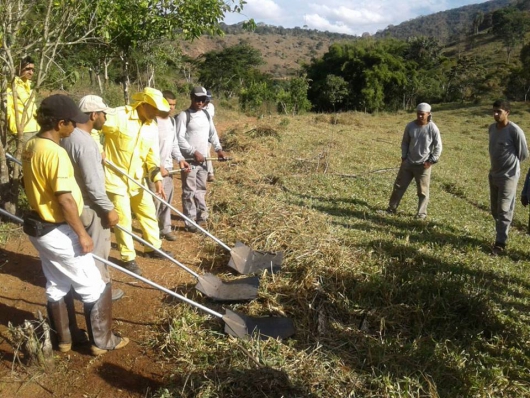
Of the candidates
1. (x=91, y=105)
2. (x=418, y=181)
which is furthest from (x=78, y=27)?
(x=418, y=181)

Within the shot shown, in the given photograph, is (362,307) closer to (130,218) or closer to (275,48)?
(130,218)

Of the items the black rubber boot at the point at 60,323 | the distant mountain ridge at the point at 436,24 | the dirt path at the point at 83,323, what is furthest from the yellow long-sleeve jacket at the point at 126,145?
the distant mountain ridge at the point at 436,24

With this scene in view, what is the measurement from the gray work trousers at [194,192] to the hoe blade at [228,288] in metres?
1.57

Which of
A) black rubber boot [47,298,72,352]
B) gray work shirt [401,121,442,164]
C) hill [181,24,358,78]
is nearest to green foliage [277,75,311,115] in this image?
gray work shirt [401,121,442,164]

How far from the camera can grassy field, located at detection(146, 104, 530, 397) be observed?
2799mm

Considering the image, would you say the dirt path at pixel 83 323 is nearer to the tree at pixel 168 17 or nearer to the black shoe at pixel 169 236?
the black shoe at pixel 169 236

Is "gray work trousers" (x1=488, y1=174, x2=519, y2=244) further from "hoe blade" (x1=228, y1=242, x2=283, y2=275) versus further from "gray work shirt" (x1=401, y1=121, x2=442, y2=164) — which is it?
"hoe blade" (x1=228, y1=242, x2=283, y2=275)

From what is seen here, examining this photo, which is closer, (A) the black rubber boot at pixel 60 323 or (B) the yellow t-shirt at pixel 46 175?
(B) the yellow t-shirt at pixel 46 175

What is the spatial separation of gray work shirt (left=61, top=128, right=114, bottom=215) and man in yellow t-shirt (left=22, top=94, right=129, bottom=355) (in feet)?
0.84

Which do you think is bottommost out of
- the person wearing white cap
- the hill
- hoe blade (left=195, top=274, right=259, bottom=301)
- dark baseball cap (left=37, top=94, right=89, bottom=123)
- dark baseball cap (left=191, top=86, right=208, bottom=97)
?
hoe blade (left=195, top=274, right=259, bottom=301)

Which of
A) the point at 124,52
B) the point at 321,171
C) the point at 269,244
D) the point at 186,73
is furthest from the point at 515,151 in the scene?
the point at 186,73

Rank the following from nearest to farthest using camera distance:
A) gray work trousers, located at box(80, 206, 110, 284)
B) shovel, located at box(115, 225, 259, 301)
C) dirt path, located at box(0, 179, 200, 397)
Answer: dirt path, located at box(0, 179, 200, 397) → gray work trousers, located at box(80, 206, 110, 284) → shovel, located at box(115, 225, 259, 301)

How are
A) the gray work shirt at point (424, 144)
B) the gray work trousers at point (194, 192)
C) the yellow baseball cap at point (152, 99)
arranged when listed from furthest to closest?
the gray work shirt at point (424, 144), the gray work trousers at point (194, 192), the yellow baseball cap at point (152, 99)

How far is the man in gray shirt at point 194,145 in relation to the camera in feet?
17.3
